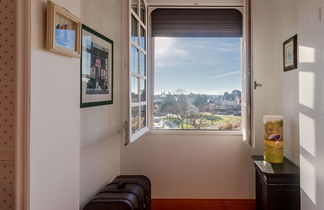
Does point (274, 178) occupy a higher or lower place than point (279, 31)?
lower

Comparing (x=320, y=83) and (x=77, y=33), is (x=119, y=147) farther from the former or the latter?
(x=320, y=83)

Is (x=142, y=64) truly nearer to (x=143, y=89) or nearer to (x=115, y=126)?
(x=143, y=89)

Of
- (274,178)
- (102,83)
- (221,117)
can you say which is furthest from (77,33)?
(221,117)

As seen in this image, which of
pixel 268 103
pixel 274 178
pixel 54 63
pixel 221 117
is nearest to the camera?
pixel 54 63

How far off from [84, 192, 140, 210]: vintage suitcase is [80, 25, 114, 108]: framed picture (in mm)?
735

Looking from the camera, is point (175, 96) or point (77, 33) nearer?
point (77, 33)

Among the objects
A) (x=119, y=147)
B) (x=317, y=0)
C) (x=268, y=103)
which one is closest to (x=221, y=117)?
(x=268, y=103)

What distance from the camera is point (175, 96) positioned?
10.3 feet

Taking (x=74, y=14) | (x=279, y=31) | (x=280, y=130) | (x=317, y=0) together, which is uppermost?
(x=279, y=31)

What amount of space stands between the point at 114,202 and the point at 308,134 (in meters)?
1.41

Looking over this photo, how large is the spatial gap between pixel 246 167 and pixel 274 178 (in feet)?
3.20

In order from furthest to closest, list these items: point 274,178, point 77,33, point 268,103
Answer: point 268,103, point 274,178, point 77,33

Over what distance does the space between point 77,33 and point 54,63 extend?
0.82 feet

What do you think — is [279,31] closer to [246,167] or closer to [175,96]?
[175,96]
